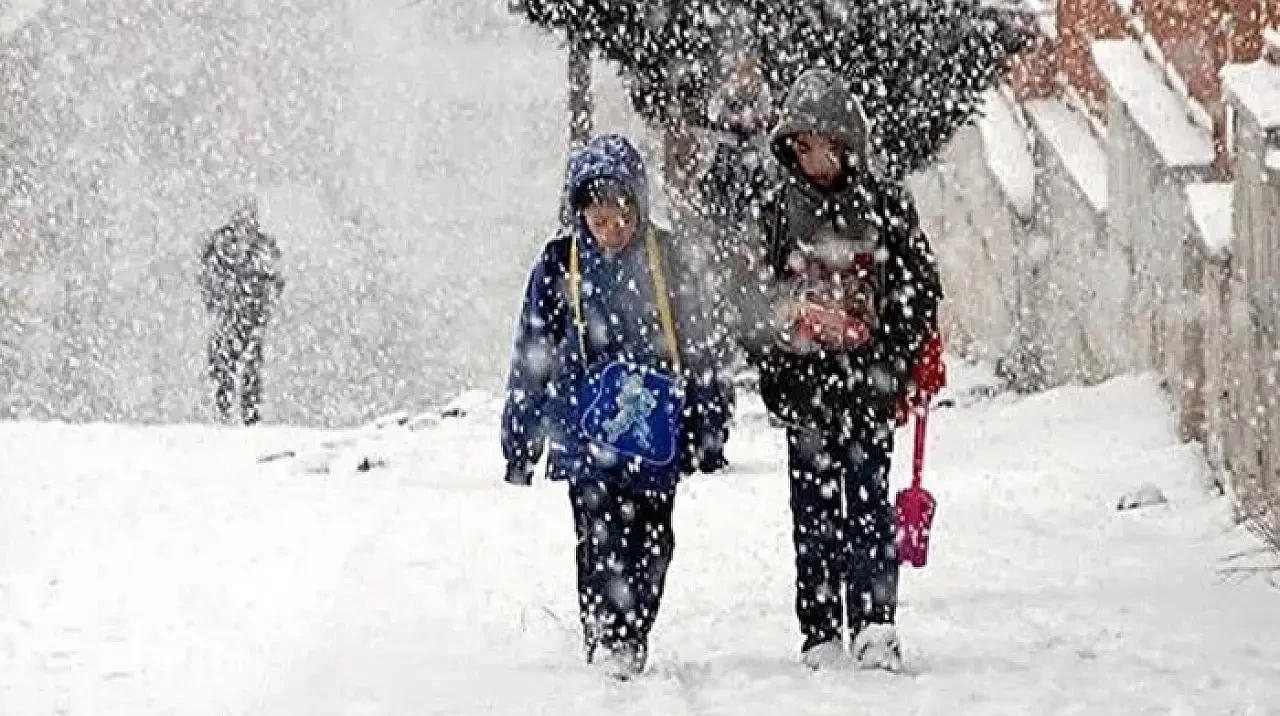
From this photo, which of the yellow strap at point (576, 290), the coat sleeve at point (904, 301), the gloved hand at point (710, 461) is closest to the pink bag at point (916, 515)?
the coat sleeve at point (904, 301)

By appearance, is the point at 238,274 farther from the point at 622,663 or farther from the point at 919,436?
the point at 622,663

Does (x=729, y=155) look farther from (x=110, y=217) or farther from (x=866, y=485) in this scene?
(x=110, y=217)

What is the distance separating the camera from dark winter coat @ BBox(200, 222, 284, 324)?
19.2m

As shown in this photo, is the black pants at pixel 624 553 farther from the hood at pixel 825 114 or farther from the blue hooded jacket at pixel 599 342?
the hood at pixel 825 114

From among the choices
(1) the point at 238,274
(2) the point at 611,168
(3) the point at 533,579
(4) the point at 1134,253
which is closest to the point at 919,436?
(2) the point at 611,168

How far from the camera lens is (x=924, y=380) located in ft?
22.8

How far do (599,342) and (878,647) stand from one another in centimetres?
101

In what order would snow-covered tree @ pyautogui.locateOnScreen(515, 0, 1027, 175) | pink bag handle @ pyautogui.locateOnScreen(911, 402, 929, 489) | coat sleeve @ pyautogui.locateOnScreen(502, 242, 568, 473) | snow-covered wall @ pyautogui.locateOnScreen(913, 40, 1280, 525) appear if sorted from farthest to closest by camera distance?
1. snow-covered tree @ pyautogui.locateOnScreen(515, 0, 1027, 175)
2. snow-covered wall @ pyautogui.locateOnScreen(913, 40, 1280, 525)
3. pink bag handle @ pyautogui.locateOnScreen(911, 402, 929, 489)
4. coat sleeve @ pyautogui.locateOnScreen(502, 242, 568, 473)

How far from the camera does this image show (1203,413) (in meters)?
11.3

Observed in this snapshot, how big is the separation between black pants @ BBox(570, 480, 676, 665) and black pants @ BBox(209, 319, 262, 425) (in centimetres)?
1252

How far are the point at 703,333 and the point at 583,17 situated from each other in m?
7.41

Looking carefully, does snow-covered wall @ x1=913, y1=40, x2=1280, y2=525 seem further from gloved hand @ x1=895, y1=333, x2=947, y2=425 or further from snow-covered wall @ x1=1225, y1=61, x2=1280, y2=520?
gloved hand @ x1=895, y1=333, x2=947, y2=425

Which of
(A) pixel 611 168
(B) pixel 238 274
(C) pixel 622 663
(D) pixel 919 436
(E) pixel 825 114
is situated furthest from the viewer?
(B) pixel 238 274

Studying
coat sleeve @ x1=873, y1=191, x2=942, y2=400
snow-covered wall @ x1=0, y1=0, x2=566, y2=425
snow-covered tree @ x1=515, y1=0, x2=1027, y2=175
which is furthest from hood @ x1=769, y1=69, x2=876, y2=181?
snow-covered wall @ x1=0, y1=0, x2=566, y2=425
